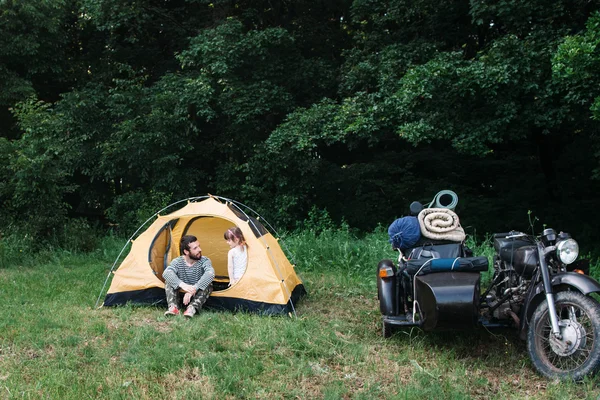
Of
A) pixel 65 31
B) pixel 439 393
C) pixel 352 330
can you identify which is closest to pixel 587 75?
pixel 352 330

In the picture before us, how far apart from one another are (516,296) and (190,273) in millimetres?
3494

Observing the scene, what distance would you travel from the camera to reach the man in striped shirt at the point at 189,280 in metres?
6.10

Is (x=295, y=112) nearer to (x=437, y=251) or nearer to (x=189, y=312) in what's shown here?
(x=189, y=312)

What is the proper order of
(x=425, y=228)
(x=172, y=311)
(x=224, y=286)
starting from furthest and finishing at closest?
(x=224, y=286) < (x=172, y=311) < (x=425, y=228)

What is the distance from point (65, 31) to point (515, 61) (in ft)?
32.6

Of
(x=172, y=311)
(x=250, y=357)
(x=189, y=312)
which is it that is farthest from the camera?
(x=172, y=311)

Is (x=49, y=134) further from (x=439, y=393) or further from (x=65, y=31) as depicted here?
(x=439, y=393)

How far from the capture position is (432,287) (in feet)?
14.6

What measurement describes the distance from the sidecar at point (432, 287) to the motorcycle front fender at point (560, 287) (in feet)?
1.21

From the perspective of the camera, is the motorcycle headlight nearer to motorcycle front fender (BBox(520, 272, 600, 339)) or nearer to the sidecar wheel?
motorcycle front fender (BBox(520, 272, 600, 339))

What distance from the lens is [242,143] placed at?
12.6 metres

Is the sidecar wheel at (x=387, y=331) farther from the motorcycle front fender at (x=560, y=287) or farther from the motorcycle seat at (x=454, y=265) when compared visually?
the motorcycle front fender at (x=560, y=287)

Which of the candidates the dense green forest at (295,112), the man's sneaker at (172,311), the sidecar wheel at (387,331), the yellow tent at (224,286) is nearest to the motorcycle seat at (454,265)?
the sidecar wheel at (387,331)

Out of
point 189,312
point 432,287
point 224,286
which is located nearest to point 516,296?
point 432,287
